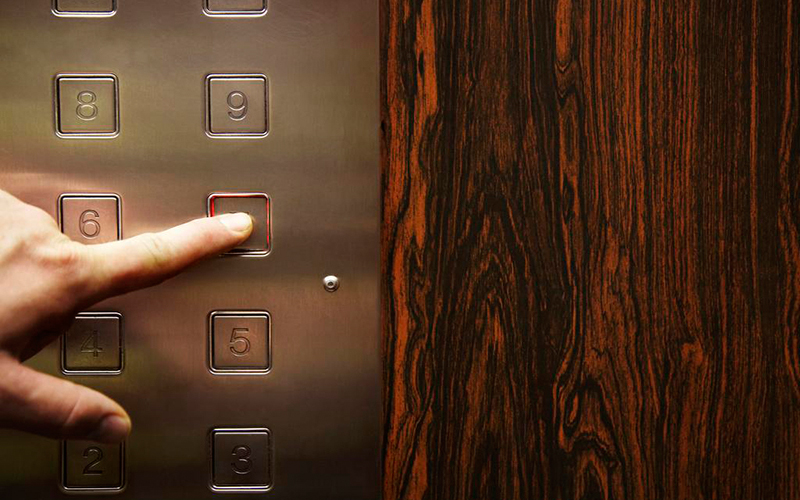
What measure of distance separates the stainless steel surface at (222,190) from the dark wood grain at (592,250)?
27mm

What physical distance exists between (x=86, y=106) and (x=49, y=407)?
0.21 meters


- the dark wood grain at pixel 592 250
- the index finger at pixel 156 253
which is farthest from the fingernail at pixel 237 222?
the dark wood grain at pixel 592 250

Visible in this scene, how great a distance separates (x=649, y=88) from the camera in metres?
0.43

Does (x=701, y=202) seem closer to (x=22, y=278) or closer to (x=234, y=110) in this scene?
(x=234, y=110)

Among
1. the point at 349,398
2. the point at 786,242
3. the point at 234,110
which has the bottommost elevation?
the point at 349,398

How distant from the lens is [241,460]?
0.43 m

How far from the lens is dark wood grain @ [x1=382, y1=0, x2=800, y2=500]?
422 millimetres

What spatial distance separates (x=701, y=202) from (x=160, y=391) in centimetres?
43

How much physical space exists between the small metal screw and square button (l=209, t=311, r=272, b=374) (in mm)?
48

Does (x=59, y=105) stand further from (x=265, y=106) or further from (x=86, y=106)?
(x=265, y=106)

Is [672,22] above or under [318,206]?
above

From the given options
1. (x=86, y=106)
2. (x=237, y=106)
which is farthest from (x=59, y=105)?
(x=237, y=106)

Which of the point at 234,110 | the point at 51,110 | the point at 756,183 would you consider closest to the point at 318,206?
the point at 234,110

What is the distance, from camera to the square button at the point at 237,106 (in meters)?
0.42
